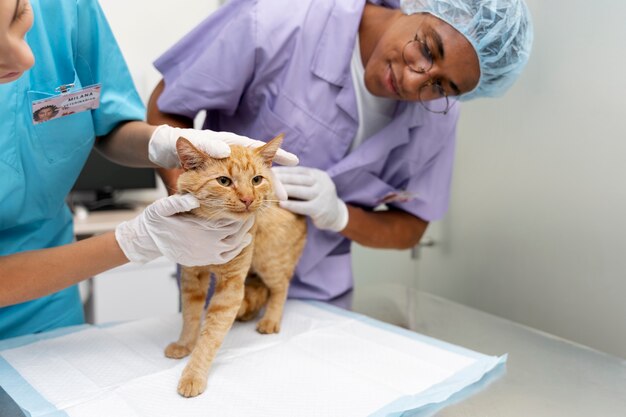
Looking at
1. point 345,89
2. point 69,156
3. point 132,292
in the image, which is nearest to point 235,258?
point 69,156

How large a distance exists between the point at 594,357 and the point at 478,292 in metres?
0.53

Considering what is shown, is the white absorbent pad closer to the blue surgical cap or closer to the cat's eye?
the cat's eye

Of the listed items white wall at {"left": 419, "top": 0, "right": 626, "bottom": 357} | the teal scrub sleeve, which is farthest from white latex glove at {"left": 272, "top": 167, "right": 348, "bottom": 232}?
white wall at {"left": 419, "top": 0, "right": 626, "bottom": 357}

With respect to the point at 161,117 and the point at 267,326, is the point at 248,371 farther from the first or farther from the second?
the point at 161,117

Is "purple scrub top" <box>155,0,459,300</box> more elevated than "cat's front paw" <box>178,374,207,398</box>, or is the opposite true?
"purple scrub top" <box>155,0,459,300</box>

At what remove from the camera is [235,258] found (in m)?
1.01

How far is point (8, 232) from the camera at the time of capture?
1058mm

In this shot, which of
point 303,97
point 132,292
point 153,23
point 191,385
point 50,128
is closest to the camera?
point 191,385

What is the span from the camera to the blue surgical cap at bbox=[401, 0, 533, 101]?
3.68ft

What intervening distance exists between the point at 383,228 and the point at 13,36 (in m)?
1.01

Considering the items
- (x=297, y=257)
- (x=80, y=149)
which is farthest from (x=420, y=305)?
(x=80, y=149)

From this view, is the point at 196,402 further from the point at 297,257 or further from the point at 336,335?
the point at 297,257

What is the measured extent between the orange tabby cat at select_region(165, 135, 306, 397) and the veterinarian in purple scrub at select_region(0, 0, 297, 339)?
0.04 meters

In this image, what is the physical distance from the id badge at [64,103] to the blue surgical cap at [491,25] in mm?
696
